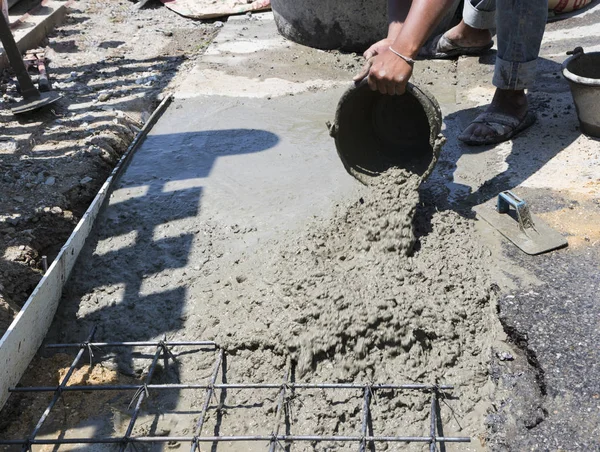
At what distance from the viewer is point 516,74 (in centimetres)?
337

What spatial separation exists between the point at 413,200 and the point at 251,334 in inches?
36.6

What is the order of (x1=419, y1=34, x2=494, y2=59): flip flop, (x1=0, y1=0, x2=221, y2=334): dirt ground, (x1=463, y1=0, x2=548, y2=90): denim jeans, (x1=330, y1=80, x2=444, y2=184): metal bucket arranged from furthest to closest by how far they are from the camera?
1. (x1=419, y1=34, x2=494, y2=59): flip flop
2. (x1=463, y1=0, x2=548, y2=90): denim jeans
3. (x1=0, y1=0, x2=221, y2=334): dirt ground
4. (x1=330, y1=80, x2=444, y2=184): metal bucket

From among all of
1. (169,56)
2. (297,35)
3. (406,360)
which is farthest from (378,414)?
(169,56)

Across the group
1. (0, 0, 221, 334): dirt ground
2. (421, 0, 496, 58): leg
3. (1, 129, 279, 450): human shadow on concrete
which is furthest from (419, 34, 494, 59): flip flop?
(0, 0, 221, 334): dirt ground

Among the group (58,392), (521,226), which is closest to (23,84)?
(58,392)

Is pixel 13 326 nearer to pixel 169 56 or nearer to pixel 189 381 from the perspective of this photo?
pixel 189 381

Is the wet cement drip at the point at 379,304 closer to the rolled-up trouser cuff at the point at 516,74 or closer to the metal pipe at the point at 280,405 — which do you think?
the metal pipe at the point at 280,405

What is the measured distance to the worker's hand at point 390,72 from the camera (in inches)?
98.3

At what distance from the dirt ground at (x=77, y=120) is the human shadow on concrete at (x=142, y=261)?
10.4 inches

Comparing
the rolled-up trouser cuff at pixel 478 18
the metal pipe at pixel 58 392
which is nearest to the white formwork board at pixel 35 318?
the metal pipe at pixel 58 392

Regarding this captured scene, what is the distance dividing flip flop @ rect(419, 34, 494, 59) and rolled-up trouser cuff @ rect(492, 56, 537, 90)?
4.54 feet

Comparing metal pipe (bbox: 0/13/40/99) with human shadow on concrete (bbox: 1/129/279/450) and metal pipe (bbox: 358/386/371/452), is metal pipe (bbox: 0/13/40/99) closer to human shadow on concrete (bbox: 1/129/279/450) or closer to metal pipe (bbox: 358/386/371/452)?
human shadow on concrete (bbox: 1/129/279/450)

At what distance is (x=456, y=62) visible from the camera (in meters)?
4.82

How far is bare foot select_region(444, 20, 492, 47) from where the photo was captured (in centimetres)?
460
